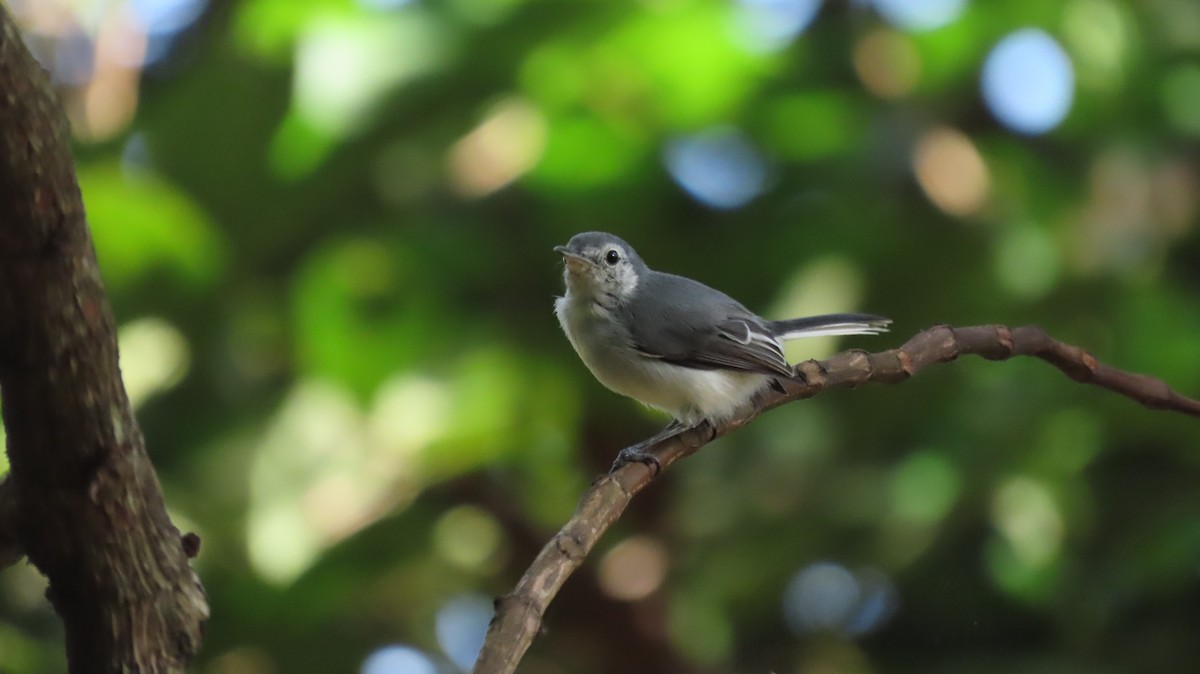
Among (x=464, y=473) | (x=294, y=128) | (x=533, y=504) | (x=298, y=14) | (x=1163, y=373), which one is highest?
(x=298, y=14)

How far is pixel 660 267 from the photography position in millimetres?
3555

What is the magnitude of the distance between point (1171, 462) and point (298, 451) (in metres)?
2.50

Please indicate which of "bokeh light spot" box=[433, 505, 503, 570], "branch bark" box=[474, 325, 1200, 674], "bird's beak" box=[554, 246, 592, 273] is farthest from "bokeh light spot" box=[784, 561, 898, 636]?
"branch bark" box=[474, 325, 1200, 674]

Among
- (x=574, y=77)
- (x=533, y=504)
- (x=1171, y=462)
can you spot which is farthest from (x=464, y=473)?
(x=1171, y=462)

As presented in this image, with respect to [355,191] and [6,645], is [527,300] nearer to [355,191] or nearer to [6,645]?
[355,191]

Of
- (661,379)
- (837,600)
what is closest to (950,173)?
(837,600)

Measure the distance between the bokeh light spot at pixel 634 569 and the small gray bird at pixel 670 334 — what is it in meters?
1.10

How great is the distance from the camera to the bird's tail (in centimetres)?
241

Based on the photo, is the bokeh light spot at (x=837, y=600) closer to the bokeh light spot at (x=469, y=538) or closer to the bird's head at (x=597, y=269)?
the bokeh light spot at (x=469, y=538)

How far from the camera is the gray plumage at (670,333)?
2377mm

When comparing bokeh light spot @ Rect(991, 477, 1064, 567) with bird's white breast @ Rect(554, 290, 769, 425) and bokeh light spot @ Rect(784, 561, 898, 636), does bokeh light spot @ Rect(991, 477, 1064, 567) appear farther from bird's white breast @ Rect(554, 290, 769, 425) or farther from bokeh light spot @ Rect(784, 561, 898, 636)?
bird's white breast @ Rect(554, 290, 769, 425)

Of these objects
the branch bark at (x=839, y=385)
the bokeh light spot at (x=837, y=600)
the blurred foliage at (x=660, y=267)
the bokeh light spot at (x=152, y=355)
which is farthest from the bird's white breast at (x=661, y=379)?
the bokeh light spot at (x=837, y=600)

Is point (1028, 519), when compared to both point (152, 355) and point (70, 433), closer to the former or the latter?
point (152, 355)

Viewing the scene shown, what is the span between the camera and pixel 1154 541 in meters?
3.24
